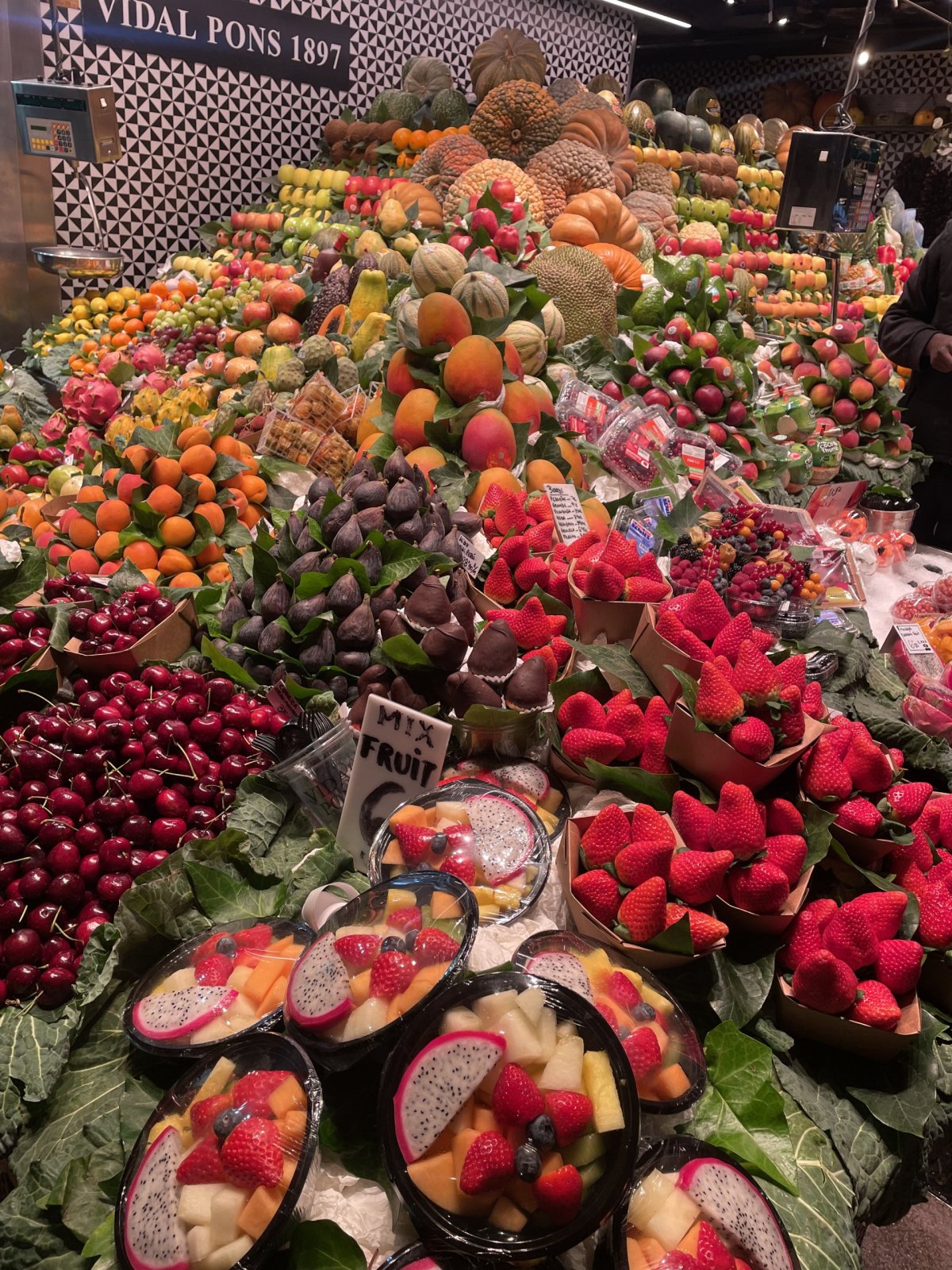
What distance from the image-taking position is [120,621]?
187 cm

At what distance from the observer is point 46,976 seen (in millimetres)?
1327

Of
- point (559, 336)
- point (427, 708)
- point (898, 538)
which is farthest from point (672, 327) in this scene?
point (427, 708)

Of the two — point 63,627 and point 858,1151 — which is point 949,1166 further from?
point 63,627

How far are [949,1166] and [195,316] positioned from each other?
502 cm

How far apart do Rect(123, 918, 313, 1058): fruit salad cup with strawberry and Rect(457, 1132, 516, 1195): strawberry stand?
345 mm

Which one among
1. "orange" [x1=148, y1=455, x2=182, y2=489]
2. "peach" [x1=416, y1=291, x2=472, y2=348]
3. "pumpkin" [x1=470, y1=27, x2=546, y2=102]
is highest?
"pumpkin" [x1=470, y1=27, x2=546, y2=102]

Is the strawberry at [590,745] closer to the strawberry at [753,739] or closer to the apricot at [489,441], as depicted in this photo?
the strawberry at [753,739]

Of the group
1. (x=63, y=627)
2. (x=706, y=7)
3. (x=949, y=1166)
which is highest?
(x=706, y=7)

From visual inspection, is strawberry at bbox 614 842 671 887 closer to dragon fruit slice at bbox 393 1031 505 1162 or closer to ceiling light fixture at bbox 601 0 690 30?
dragon fruit slice at bbox 393 1031 505 1162

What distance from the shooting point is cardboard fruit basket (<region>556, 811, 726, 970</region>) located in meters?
1.18

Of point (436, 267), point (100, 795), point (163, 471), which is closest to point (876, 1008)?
point (100, 795)

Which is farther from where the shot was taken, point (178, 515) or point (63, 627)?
point (178, 515)

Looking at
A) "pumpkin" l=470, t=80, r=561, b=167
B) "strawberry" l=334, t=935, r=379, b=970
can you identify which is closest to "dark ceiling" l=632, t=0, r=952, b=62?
"pumpkin" l=470, t=80, r=561, b=167

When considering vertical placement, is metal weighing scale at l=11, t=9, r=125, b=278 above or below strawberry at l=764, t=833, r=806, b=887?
above
